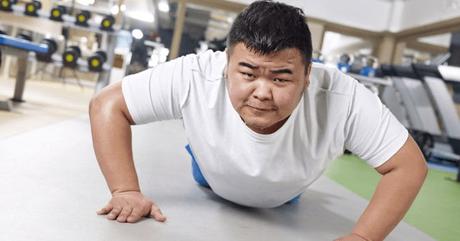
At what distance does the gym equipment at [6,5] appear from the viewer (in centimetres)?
416

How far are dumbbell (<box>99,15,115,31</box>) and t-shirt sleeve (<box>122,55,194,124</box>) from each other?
10.3 feet

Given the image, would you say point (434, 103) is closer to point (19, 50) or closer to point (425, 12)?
point (425, 12)

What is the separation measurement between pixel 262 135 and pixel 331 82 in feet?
0.88

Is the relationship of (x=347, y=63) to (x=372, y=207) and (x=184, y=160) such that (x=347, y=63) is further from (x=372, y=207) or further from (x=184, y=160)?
(x=372, y=207)

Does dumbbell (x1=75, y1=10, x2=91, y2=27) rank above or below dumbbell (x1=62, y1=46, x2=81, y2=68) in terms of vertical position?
above

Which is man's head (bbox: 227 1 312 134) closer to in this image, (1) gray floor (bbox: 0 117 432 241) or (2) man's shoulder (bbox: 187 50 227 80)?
(2) man's shoulder (bbox: 187 50 227 80)

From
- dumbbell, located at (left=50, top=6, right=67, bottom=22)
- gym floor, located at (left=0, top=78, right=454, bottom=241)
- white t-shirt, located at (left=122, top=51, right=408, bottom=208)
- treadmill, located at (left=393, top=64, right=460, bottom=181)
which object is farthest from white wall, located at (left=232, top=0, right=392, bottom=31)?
white t-shirt, located at (left=122, top=51, right=408, bottom=208)

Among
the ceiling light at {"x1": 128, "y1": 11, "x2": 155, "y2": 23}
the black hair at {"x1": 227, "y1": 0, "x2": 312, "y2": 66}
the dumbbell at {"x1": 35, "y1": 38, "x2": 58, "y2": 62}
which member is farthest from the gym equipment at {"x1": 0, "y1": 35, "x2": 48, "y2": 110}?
the ceiling light at {"x1": 128, "y1": 11, "x2": 155, "y2": 23}

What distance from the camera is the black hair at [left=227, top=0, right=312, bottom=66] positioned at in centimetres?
97

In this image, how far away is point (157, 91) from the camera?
1.13 meters

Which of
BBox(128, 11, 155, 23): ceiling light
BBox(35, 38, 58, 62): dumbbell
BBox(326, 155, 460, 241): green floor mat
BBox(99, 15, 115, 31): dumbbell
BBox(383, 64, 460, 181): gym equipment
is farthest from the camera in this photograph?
BBox(128, 11, 155, 23): ceiling light

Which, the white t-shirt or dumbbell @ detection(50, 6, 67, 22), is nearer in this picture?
the white t-shirt

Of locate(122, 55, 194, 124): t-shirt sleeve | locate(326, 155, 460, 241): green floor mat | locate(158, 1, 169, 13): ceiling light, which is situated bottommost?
locate(326, 155, 460, 241): green floor mat

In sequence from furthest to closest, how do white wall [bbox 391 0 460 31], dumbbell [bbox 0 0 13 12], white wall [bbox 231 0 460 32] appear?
1. white wall [bbox 231 0 460 32]
2. white wall [bbox 391 0 460 31]
3. dumbbell [bbox 0 0 13 12]
